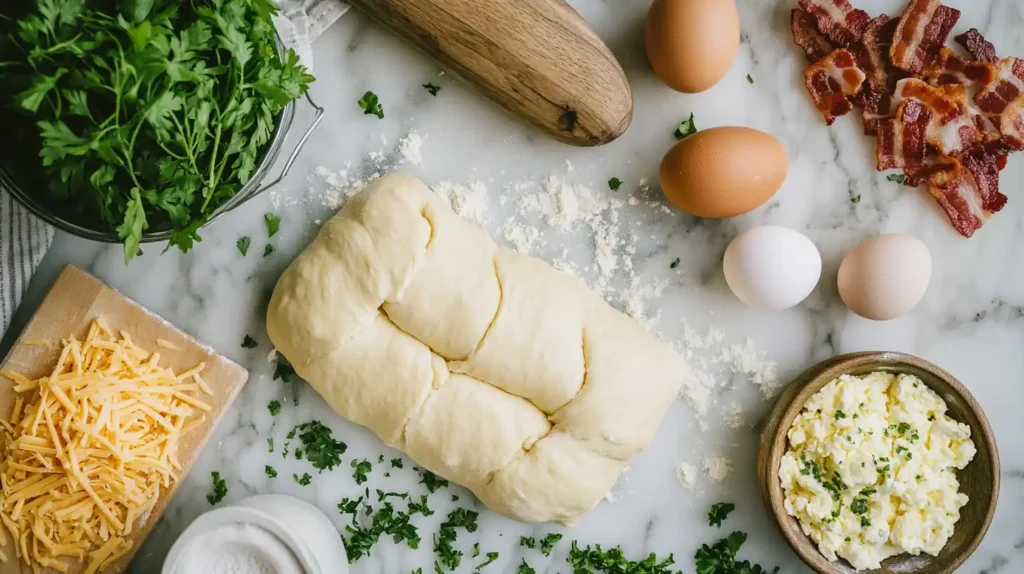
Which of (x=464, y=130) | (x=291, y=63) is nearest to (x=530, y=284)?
(x=464, y=130)

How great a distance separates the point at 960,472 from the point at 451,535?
1256mm

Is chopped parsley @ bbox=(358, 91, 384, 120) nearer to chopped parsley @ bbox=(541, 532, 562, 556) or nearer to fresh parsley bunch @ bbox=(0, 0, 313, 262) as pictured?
fresh parsley bunch @ bbox=(0, 0, 313, 262)

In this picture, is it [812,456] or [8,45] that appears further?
[812,456]

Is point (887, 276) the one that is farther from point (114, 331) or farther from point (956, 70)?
point (114, 331)

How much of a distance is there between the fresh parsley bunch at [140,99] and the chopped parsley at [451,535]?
0.96 m

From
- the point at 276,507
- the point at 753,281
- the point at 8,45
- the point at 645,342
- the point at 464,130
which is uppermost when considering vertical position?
the point at 8,45

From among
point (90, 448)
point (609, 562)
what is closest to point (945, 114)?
point (609, 562)

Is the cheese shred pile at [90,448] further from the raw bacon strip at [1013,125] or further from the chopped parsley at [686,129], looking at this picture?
the raw bacon strip at [1013,125]

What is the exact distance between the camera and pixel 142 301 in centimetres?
197

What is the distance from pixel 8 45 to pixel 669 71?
1.30m

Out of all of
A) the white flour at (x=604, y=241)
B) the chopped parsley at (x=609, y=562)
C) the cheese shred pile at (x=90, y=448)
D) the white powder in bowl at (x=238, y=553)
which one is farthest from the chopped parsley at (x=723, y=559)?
the cheese shred pile at (x=90, y=448)

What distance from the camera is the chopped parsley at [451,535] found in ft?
6.36

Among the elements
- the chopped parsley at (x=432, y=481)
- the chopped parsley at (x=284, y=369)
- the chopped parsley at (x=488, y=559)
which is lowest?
the chopped parsley at (x=488, y=559)

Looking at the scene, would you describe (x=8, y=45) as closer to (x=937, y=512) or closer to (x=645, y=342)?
(x=645, y=342)
